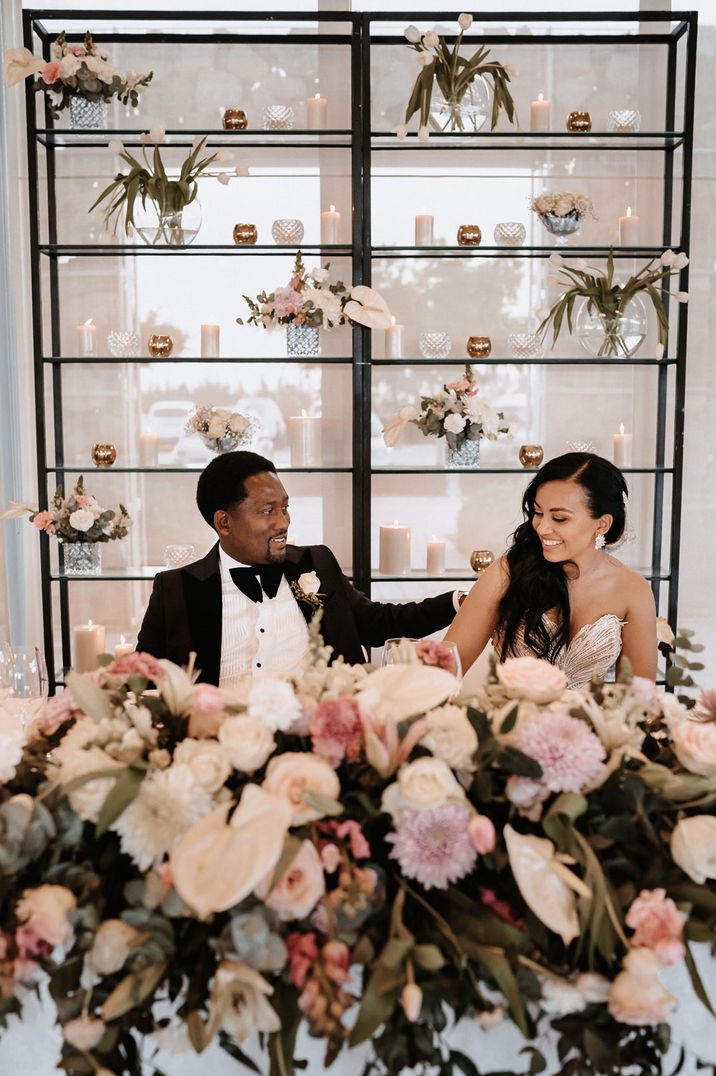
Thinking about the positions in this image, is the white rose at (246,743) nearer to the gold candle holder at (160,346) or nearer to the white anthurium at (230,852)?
the white anthurium at (230,852)

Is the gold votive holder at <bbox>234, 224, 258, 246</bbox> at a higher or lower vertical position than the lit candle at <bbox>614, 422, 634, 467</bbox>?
higher

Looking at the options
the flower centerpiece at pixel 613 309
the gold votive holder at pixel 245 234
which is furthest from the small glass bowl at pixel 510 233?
the gold votive holder at pixel 245 234

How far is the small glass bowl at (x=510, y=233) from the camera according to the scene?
12.3ft

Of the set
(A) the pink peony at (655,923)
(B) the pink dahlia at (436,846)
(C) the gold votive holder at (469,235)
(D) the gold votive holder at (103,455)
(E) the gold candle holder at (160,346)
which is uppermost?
(C) the gold votive holder at (469,235)

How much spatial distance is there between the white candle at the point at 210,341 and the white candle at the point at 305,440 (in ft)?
1.27

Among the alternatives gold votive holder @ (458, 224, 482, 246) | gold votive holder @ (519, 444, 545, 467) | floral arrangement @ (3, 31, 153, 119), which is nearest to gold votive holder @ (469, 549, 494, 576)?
gold votive holder @ (519, 444, 545, 467)

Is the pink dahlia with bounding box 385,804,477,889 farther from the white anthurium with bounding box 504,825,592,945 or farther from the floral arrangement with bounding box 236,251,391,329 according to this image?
the floral arrangement with bounding box 236,251,391,329

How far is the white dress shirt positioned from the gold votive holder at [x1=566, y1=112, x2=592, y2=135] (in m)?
Result: 2.23

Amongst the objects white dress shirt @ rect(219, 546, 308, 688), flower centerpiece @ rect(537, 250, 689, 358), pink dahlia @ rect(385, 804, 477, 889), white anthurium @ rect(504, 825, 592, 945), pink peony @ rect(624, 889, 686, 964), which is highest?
flower centerpiece @ rect(537, 250, 689, 358)

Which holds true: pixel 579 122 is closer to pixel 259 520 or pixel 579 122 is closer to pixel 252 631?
pixel 259 520

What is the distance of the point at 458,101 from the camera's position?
11.5 ft

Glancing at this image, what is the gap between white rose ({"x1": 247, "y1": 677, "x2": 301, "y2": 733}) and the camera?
0.96 metres

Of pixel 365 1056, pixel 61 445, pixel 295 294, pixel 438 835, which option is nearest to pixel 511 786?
pixel 438 835

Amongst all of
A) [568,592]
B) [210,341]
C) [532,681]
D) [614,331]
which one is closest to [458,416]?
[614,331]
